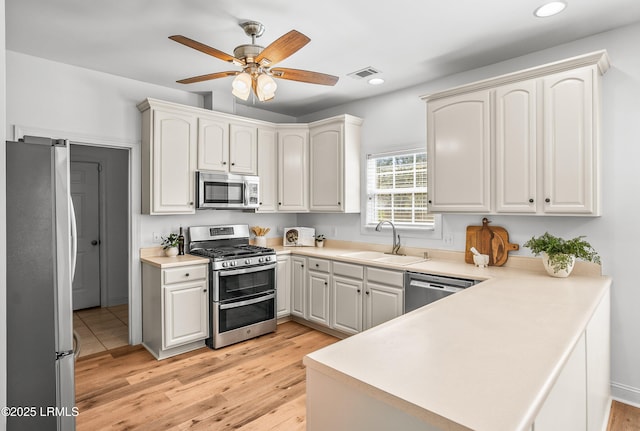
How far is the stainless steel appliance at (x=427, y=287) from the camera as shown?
110 inches

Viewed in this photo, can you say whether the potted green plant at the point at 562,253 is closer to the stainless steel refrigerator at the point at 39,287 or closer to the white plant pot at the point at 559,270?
the white plant pot at the point at 559,270

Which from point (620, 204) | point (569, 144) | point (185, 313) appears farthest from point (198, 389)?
point (620, 204)

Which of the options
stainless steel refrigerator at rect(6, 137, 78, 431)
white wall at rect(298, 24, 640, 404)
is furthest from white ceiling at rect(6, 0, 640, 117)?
stainless steel refrigerator at rect(6, 137, 78, 431)

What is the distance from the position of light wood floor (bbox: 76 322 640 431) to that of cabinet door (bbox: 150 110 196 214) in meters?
1.44

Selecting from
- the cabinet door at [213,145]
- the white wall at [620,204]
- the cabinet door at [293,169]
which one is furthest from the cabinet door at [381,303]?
the cabinet door at [213,145]

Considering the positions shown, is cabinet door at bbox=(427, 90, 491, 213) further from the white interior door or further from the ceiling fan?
the white interior door

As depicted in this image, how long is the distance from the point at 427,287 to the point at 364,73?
2057 mm

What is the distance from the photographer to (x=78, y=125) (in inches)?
131

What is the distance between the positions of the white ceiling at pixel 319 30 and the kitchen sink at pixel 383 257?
1791 mm

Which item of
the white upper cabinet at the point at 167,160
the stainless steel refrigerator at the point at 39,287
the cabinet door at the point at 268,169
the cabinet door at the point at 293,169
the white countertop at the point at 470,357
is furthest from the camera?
the cabinet door at the point at 293,169

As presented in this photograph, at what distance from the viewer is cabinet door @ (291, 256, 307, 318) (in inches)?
161

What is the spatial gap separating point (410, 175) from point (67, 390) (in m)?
3.29

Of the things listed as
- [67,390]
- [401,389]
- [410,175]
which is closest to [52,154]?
[67,390]

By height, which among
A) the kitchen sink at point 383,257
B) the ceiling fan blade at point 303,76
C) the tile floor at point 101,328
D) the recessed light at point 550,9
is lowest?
the tile floor at point 101,328
